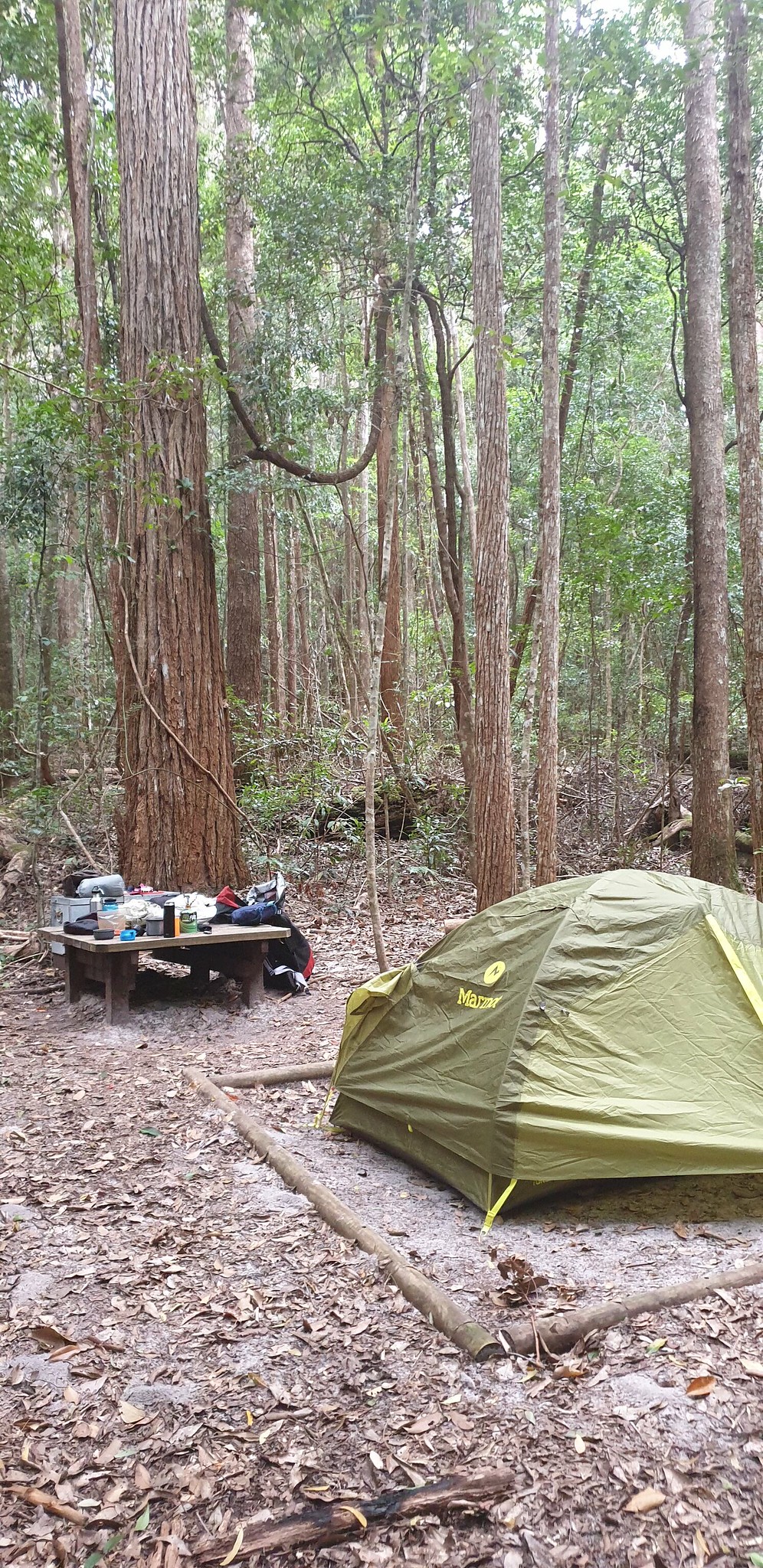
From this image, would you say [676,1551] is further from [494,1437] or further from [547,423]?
[547,423]

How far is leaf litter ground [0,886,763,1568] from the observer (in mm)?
2373

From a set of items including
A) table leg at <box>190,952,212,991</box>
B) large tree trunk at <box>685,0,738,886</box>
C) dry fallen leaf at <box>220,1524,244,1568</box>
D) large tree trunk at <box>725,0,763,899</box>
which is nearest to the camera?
dry fallen leaf at <box>220,1524,244,1568</box>

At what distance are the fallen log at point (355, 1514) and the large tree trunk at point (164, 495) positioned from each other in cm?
580

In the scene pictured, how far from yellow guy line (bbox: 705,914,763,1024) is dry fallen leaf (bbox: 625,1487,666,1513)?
2005mm

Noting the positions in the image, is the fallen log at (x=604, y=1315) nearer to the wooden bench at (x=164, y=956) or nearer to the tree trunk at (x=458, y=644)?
the wooden bench at (x=164, y=956)

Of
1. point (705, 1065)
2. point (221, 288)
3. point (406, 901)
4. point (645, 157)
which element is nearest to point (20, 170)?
point (221, 288)

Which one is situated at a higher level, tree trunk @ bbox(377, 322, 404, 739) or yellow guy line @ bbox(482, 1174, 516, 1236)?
tree trunk @ bbox(377, 322, 404, 739)

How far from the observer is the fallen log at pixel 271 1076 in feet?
18.5

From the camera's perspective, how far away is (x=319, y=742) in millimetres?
11422

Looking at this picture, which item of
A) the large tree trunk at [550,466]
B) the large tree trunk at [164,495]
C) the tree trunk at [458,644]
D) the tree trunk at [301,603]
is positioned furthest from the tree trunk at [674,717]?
the tree trunk at [301,603]

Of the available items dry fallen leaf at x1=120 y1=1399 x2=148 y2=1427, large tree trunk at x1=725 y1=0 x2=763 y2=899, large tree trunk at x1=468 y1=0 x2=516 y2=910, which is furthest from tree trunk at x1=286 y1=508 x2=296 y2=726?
dry fallen leaf at x1=120 y1=1399 x2=148 y2=1427

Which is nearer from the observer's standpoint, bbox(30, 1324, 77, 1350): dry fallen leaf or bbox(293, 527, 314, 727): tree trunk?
bbox(30, 1324, 77, 1350): dry fallen leaf

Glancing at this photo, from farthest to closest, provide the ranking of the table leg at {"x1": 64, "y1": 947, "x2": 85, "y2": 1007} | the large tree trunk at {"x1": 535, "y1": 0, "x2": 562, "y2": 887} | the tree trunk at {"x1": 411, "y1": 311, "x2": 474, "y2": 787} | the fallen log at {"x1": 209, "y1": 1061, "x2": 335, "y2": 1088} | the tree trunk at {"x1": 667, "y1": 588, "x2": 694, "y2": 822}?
1. the tree trunk at {"x1": 667, "y1": 588, "x2": 694, "y2": 822}
2. the tree trunk at {"x1": 411, "y1": 311, "x2": 474, "y2": 787}
3. the large tree trunk at {"x1": 535, "y1": 0, "x2": 562, "y2": 887}
4. the table leg at {"x1": 64, "y1": 947, "x2": 85, "y2": 1007}
5. the fallen log at {"x1": 209, "y1": 1061, "x2": 335, "y2": 1088}

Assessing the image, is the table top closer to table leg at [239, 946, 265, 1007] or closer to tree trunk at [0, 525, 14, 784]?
table leg at [239, 946, 265, 1007]
